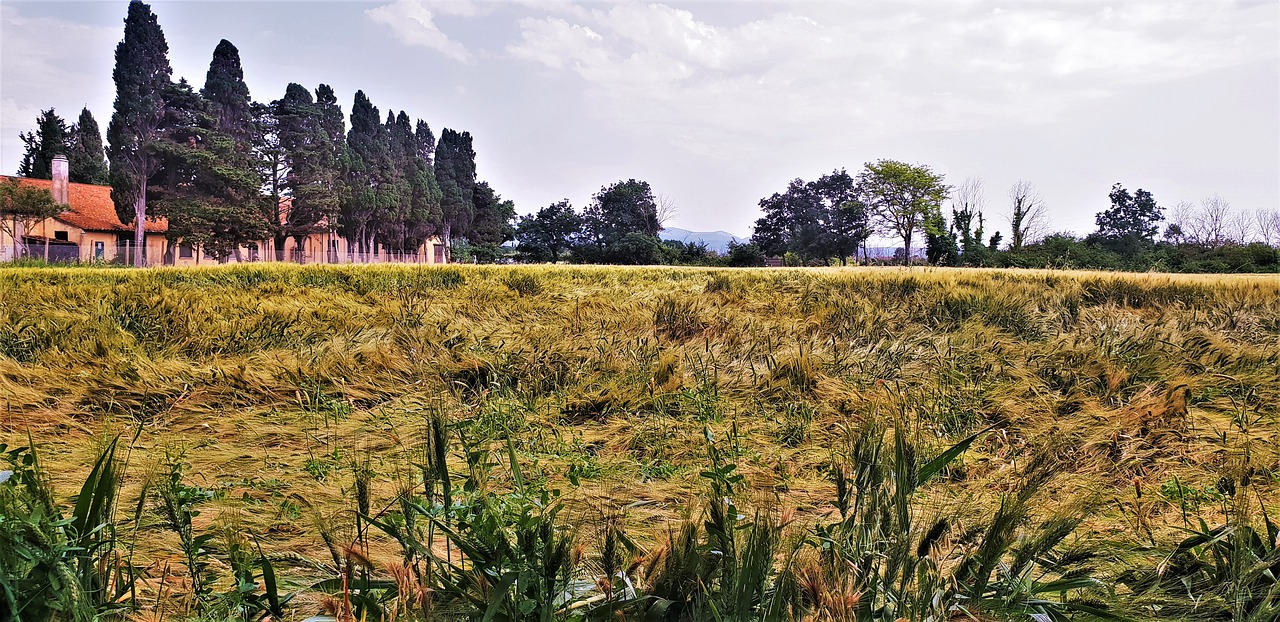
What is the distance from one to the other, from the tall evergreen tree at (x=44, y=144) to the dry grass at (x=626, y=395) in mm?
33496

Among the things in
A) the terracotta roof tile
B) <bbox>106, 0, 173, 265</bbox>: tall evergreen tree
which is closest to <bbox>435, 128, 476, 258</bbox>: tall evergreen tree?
the terracotta roof tile

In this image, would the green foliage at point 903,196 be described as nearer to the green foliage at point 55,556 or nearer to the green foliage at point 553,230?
the green foliage at point 553,230

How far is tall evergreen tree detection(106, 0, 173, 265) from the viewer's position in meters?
19.9

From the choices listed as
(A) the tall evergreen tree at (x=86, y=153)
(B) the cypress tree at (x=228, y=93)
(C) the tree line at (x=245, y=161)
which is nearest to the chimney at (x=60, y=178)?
(C) the tree line at (x=245, y=161)

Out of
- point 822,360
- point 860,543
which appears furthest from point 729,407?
point 860,543

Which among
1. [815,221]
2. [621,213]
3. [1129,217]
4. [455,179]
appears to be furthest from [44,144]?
[1129,217]

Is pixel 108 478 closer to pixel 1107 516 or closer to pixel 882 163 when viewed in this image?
pixel 1107 516

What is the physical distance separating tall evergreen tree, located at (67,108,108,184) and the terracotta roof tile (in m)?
1.63

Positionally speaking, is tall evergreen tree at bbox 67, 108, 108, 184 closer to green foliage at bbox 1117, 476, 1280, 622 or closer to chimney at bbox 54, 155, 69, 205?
chimney at bbox 54, 155, 69, 205

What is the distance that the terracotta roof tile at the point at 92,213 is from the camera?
2422cm

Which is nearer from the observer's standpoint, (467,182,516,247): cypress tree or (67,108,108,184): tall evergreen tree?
(67,108,108,184): tall evergreen tree

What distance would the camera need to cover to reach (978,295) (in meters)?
5.34

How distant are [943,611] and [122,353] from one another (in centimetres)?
358

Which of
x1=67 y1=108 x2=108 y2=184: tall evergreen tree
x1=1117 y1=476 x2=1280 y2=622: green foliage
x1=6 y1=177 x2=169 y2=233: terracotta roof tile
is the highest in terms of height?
x1=67 y1=108 x2=108 y2=184: tall evergreen tree
